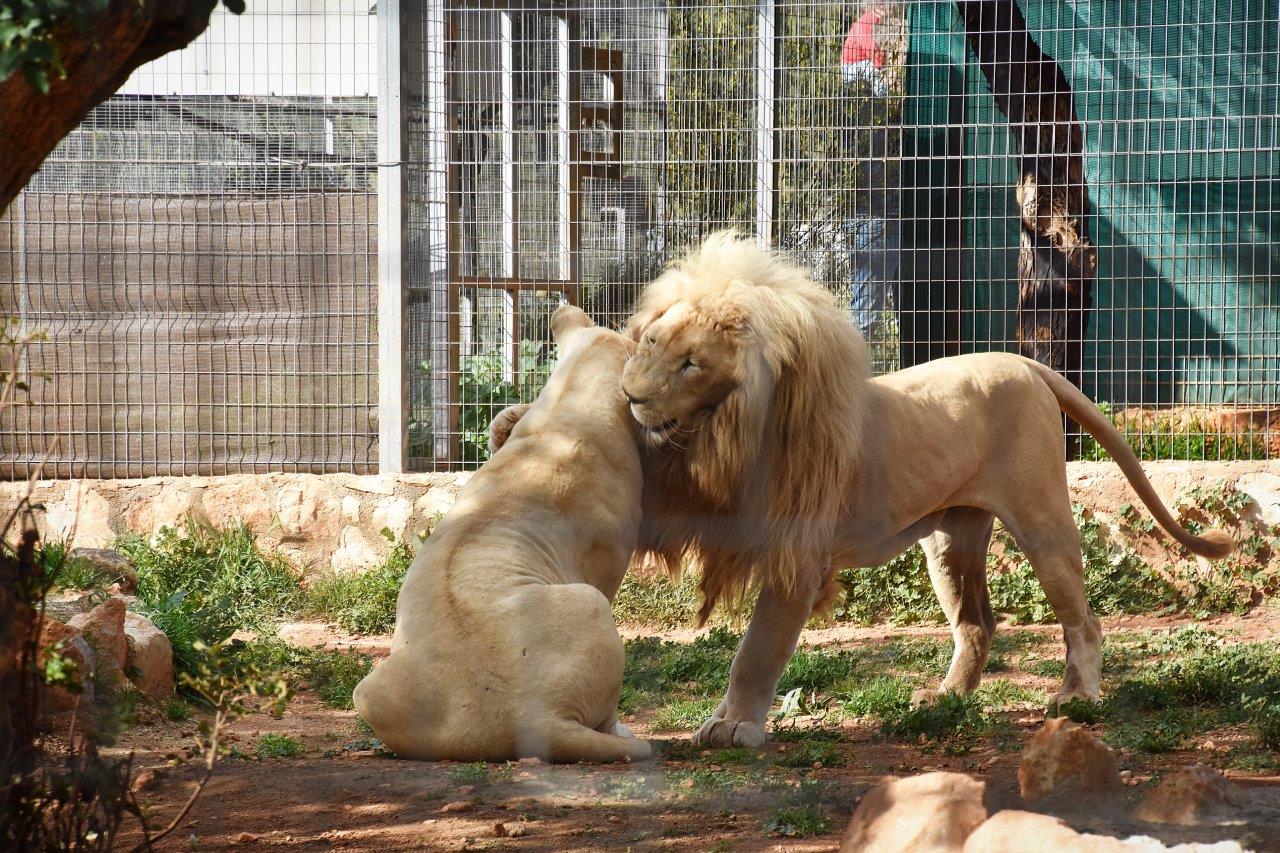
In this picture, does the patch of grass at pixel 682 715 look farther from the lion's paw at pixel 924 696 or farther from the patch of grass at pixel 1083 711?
the patch of grass at pixel 1083 711

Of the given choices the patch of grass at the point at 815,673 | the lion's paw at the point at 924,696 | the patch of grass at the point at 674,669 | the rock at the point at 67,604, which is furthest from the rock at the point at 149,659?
the lion's paw at the point at 924,696

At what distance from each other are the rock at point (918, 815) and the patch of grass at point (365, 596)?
5.13m

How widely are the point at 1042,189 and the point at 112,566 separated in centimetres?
625

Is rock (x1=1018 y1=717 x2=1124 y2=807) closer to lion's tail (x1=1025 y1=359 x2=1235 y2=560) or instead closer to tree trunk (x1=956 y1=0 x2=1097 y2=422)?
lion's tail (x1=1025 y1=359 x2=1235 y2=560)

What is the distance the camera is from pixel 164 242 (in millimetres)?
8719

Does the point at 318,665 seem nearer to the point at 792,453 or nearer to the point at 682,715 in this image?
the point at 682,715

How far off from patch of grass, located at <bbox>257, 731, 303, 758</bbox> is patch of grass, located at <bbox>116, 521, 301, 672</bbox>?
94.8 inches

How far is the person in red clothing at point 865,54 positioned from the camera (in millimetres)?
8531

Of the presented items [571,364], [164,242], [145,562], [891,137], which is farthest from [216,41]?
[571,364]

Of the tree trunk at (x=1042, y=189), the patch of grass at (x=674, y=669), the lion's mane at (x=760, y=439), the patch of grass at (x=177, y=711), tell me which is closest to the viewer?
the lion's mane at (x=760, y=439)

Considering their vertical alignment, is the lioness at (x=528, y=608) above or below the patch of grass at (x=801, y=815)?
above

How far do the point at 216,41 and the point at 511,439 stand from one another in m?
5.19

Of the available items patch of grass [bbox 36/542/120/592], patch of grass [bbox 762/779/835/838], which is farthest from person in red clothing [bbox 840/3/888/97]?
patch of grass [bbox 762/779/835/838]

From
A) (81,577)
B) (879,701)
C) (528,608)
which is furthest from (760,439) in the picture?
(81,577)
